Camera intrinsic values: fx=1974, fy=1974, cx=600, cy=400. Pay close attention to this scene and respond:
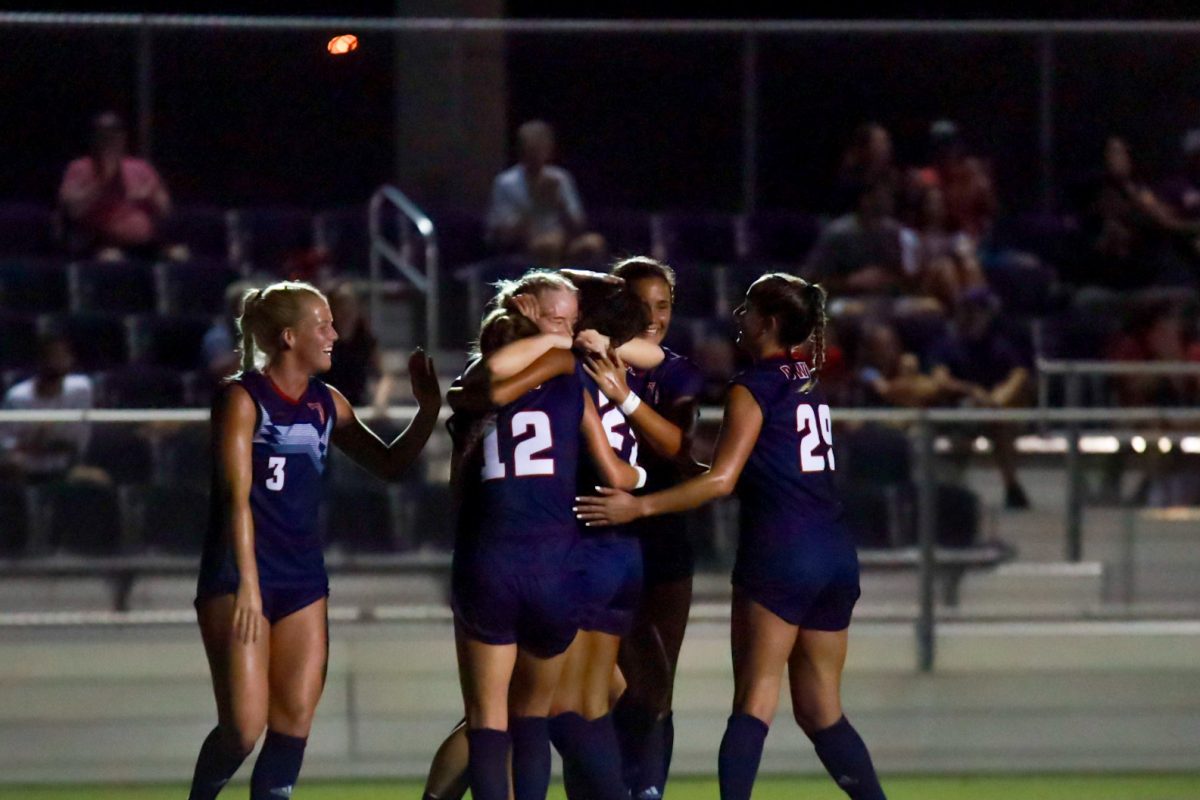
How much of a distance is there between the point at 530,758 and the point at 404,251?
21.5 feet

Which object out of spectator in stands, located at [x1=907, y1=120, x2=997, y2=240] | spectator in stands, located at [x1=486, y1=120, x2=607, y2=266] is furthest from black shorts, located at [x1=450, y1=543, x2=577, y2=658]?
spectator in stands, located at [x1=907, y1=120, x2=997, y2=240]

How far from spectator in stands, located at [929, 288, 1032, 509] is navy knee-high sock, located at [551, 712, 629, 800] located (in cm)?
543

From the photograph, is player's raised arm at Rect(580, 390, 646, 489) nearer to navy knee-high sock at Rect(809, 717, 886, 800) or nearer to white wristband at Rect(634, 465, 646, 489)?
white wristband at Rect(634, 465, 646, 489)

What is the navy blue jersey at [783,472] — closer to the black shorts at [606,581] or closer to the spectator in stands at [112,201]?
the black shorts at [606,581]

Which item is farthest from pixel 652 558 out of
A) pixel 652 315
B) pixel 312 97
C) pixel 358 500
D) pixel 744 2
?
pixel 744 2

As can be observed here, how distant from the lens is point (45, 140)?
11180 millimetres

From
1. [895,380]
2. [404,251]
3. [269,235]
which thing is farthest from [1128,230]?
[269,235]

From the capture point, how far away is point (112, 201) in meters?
11.2

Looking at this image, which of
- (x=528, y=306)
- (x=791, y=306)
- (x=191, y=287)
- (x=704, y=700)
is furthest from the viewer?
(x=191, y=287)

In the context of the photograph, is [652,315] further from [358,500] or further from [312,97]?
[312,97]

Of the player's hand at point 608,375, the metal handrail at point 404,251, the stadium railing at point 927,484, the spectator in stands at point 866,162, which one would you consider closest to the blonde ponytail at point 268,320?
the player's hand at point 608,375

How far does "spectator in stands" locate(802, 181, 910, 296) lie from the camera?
1119cm

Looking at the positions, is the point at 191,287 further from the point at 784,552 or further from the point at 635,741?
the point at 784,552

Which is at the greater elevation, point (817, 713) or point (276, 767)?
point (817, 713)
